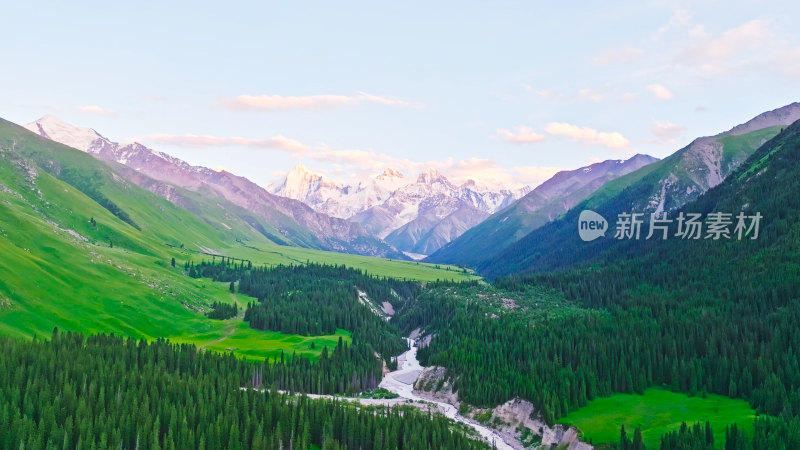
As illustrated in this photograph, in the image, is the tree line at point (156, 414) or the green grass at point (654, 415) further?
the green grass at point (654, 415)

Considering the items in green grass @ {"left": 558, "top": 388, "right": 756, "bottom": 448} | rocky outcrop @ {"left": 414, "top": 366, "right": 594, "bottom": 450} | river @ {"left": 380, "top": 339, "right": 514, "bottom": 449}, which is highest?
green grass @ {"left": 558, "top": 388, "right": 756, "bottom": 448}

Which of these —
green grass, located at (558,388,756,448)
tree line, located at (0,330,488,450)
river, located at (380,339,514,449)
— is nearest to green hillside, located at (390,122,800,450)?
green grass, located at (558,388,756,448)

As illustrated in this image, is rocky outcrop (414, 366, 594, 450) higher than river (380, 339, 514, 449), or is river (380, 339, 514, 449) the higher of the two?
rocky outcrop (414, 366, 594, 450)

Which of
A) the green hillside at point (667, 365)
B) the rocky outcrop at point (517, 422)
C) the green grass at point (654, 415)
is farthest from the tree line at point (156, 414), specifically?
the green hillside at point (667, 365)

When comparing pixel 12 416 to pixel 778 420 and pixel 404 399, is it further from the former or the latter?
pixel 778 420

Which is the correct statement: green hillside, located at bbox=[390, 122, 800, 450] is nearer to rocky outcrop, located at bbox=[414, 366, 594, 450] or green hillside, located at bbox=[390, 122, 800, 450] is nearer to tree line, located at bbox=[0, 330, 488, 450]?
rocky outcrop, located at bbox=[414, 366, 594, 450]

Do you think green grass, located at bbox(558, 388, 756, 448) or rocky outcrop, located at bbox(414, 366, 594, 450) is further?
rocky outcrop, located at bbox(414, 366, 594, 450)

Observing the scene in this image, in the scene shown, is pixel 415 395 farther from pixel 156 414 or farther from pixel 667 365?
pixel 156 414

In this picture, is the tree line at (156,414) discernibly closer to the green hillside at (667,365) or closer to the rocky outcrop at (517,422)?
the rocky outcrop at (517,422)

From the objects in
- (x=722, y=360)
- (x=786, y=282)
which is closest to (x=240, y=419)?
(x=722, y=360)
